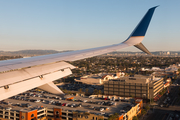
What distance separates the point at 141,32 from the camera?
8.09m

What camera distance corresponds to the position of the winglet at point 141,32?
7.68 metres

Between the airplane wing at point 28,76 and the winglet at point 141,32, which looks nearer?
the airplane wing at point 28,76

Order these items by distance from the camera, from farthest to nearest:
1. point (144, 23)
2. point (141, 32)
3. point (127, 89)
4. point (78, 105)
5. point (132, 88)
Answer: point (127, 89) → point (132, 88) → point (78, 105) → point (141, 32) → point (144, 23)

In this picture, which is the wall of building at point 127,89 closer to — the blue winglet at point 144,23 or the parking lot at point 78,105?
the parking lot at point 78,105

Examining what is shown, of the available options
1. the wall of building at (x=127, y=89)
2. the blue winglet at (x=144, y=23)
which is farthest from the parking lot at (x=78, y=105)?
the blue winglet at (x=144, y=23)

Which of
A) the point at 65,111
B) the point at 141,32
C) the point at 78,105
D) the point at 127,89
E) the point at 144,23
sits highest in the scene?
the point at 144,23

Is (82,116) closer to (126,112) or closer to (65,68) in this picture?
(126,112)

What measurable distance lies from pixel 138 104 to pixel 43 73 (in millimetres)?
27535

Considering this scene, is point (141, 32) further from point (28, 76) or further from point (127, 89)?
point (127, 89)

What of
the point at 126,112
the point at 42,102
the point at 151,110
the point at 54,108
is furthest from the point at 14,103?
the point at 151,110

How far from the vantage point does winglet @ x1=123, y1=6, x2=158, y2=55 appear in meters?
7.68

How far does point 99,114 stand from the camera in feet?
77.4

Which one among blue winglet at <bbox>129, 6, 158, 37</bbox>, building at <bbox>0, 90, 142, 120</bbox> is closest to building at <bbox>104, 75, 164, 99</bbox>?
building at <bbox>0, 90, 142, 120</bbox>

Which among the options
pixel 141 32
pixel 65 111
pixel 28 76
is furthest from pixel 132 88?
pixel 28 76
